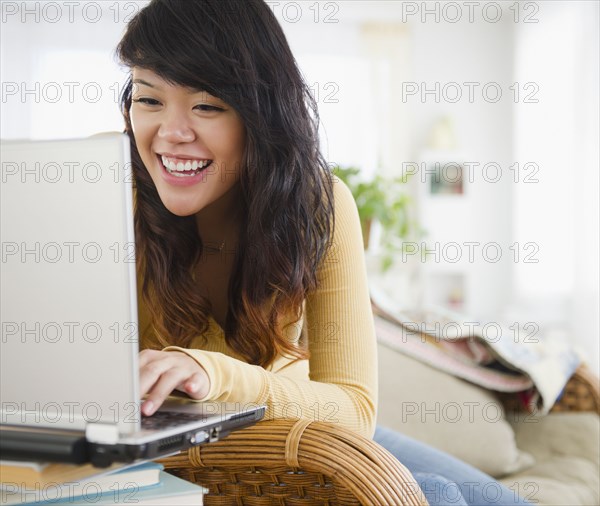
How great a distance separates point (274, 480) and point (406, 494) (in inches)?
6.6

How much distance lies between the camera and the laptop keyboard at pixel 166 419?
66cm

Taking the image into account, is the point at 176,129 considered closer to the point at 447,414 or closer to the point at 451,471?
the point at 451,471

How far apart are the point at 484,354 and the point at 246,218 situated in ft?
2.97

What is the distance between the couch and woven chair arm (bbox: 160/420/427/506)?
0.88 metres

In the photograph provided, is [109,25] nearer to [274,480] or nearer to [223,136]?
[223,136]

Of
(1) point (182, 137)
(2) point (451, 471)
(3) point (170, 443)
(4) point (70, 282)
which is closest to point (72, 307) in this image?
(4) point (70, 282)

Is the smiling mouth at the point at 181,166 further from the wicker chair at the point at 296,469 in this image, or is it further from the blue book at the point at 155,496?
the blue book at the point at 155,496

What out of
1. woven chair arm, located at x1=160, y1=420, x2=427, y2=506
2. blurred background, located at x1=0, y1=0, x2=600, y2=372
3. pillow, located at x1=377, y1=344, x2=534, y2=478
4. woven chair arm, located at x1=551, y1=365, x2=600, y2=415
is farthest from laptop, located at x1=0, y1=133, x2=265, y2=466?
blurred background, located at x1=0, y1=0, x2=600, y2=372

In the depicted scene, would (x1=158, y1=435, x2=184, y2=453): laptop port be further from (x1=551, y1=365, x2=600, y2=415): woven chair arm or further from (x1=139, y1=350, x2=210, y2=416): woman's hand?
(x1=551, y1=365, x2=600, y2=415): woven chair arm

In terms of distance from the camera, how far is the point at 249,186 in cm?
121

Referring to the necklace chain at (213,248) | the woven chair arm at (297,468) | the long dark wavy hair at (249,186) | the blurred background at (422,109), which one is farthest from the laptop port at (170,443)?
the blurred background at (422,109)

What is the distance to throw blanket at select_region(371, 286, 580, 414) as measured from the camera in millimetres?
1847

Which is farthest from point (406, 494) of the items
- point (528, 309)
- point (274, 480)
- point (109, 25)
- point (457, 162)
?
point (109, 25)

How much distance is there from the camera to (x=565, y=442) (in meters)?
1.79
